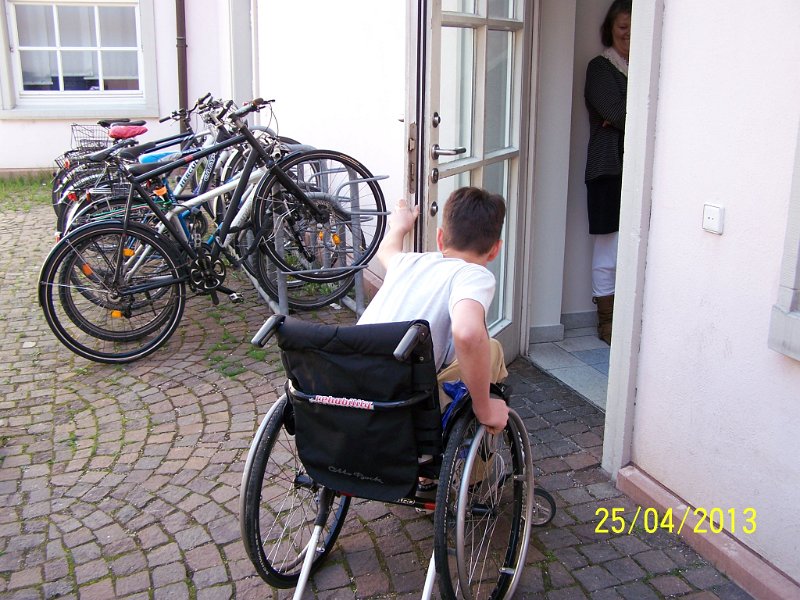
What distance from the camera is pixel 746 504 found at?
3002mm

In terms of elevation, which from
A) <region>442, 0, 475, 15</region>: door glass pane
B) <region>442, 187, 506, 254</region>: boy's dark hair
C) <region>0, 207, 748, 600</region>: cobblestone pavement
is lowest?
<region>0, 207, 748, 600</region>: cobblestone pavement

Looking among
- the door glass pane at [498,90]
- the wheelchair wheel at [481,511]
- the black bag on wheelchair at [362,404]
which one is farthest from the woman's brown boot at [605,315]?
the black bag on wheelchair at [362,404]

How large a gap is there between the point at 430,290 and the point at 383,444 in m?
0.51

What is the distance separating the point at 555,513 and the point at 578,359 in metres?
1.76

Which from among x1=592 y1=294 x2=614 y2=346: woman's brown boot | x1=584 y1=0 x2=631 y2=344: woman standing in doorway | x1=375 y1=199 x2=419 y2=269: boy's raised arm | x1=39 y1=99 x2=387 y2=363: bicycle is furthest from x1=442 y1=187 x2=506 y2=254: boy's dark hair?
x1=592 y1=294 x2=614 y2=346: woman's brown boot

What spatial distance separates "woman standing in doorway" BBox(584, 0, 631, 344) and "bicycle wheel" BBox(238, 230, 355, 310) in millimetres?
1658

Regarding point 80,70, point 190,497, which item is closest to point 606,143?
point 190,497

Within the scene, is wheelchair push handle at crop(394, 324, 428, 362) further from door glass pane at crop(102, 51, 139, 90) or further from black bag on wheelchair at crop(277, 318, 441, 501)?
door glass pane at crop(102, 51, 139, 90)

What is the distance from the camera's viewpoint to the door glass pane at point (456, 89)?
4.21 metres

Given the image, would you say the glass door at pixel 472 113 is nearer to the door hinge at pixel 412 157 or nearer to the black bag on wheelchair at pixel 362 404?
the door hinge at pixel 412 157

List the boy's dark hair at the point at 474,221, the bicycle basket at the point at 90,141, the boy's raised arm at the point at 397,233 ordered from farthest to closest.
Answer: the bicycle basket at the point at 90,141
the boy's raised arm at the point at 397,233
the boy's dark hair at the point at 474,221

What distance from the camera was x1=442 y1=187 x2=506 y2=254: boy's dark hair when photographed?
2881 millimetres

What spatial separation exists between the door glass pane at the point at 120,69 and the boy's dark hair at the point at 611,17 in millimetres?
8623

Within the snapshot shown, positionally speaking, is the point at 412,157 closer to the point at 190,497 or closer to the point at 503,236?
the point at 503,236
